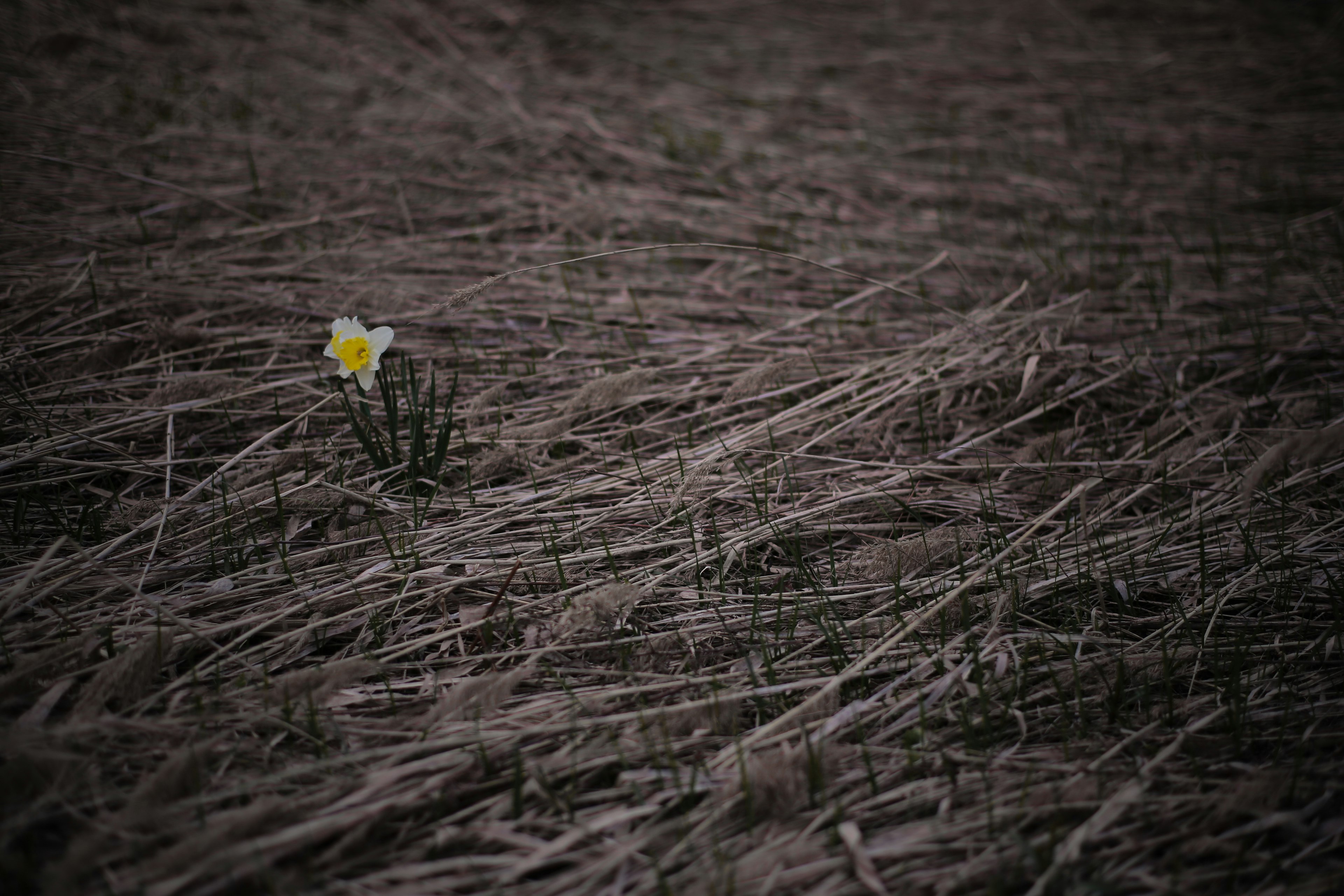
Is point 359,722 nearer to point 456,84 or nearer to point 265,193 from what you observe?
point 265,193

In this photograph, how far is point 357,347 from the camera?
1.60m

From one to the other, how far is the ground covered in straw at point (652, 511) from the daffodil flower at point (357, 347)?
0.07 meters

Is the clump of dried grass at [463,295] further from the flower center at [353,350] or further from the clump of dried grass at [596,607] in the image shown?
the clump of dried grass at [596,607]

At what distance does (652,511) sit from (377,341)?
2.36 feet

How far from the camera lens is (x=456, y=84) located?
177 inches

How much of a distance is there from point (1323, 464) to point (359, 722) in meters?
2.25

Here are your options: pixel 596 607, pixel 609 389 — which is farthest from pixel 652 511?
pixel 596 607

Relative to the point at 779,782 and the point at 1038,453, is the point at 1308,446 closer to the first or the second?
the point at 1038,453

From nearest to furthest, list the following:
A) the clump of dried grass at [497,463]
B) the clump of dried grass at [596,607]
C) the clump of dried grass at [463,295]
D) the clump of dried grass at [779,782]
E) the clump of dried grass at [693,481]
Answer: the clump of dried grass at [779,782] → the clump of dried grass at [596,607] → the clump of dried grass at [463,295] → the clump of dried grass at [693,481] → the clump of dried grass at [497,463]

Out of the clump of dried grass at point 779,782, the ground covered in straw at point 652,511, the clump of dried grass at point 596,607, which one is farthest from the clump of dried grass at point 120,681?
the clump of dried grass at point 779,782

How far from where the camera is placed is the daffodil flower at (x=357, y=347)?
159 centimetres

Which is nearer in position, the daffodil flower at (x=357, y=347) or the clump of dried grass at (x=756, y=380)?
the daffodil flower at (x=357, y=347)

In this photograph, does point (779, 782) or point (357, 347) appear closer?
point (779, 782)

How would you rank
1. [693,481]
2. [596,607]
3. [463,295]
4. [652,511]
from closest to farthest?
[596,607]
[463,295]
[693,481]
[652,511]
